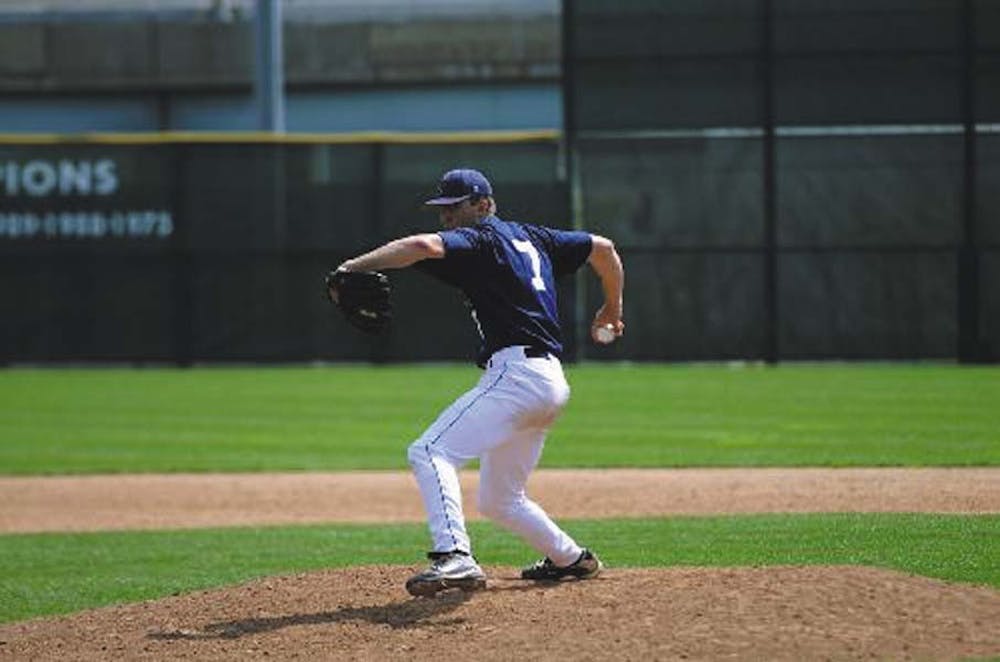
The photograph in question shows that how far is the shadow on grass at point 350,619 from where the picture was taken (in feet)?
24.6

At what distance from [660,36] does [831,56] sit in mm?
1828

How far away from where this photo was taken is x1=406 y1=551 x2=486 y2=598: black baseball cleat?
24.7 feet

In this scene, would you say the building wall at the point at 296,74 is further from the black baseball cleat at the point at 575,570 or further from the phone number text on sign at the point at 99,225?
the black baseball cleat at the point at 575,570

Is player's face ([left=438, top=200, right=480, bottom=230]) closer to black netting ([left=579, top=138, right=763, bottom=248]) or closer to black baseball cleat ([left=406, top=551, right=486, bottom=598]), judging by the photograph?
black baseball cleat ([left=406, top=551, right=486, bottom=598])

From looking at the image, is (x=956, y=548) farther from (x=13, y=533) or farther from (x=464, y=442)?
(x=13, y=533)

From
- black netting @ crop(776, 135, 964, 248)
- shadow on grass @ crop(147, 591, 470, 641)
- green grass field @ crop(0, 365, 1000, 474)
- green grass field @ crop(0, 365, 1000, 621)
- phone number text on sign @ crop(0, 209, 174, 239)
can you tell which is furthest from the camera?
phone number text on sign @ crop(0, 209, 174, 239)

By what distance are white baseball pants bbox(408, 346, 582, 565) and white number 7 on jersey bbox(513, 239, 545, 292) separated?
0.91ft

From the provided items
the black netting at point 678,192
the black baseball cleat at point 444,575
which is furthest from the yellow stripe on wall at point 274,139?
the black baseball cleat at point 444,575

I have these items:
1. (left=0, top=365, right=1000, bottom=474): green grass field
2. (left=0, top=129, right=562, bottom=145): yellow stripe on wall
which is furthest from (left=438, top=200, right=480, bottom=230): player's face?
(left=0, top=129, right=562, bottom=145): yellow stripe on wall

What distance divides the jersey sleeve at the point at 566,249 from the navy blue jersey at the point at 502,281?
0.60 feet

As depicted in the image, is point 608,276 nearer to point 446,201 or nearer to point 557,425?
point 446,201

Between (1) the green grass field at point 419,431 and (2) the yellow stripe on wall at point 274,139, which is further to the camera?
(2) the yellow stripe on wall at point 274,139

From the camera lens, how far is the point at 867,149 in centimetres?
2088

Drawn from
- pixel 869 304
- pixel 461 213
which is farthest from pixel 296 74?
pixel 461 213
